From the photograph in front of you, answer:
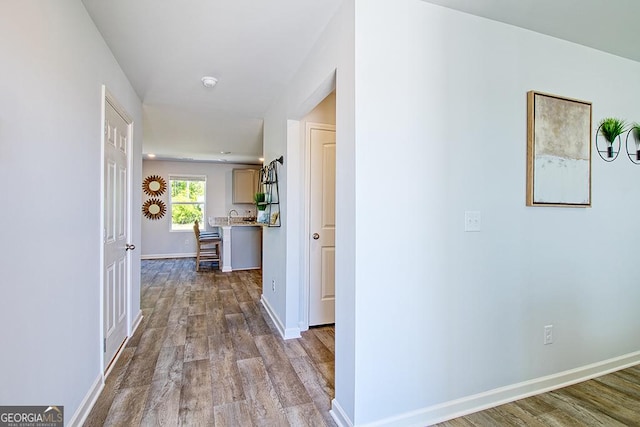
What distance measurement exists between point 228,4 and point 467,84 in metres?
1.48

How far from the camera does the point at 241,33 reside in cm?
202

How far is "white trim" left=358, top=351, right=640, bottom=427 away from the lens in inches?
66.1

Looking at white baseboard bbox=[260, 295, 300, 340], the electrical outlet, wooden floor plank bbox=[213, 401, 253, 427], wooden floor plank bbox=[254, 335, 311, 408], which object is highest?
the electrical outlet

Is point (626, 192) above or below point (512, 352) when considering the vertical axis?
above

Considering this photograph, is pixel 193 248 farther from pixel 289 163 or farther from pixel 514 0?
pixel 514 0

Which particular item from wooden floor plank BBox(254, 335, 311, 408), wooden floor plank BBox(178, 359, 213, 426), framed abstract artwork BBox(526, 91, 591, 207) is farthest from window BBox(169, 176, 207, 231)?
framed abstract artwork BBox(526, 91, 591, 207)

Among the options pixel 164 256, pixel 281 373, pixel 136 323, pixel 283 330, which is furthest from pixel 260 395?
pixel 164 256

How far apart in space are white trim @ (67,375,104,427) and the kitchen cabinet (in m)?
5.95

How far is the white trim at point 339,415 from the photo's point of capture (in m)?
1.64

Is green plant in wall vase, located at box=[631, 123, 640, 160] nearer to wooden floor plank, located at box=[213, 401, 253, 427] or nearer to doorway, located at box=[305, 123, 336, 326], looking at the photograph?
doorway, located at box=[305, 123, 336, 326]

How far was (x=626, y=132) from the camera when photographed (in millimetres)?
2299

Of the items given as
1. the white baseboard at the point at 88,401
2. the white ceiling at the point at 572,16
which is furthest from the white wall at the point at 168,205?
the white ceiling at the point at 572,16

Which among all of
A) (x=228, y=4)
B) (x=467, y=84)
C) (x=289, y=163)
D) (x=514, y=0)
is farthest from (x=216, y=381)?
(x=514, y=0)

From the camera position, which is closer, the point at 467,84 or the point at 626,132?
the point at 467,84
